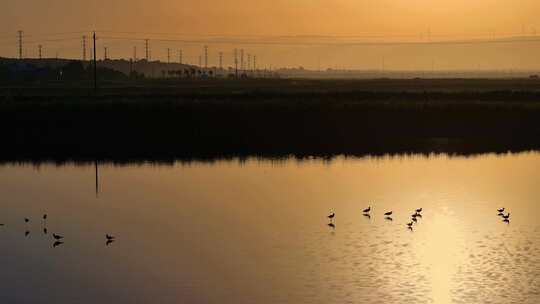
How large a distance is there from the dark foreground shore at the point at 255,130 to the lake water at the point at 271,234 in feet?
17.5

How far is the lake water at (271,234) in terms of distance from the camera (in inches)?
1004

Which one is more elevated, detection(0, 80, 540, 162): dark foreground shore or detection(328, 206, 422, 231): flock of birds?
detection(0, 80, 540, 162): dark foreground shore

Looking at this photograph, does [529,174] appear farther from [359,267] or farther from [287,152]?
[359,267]

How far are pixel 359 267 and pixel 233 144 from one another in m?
31.8

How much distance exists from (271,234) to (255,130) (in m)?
30.3

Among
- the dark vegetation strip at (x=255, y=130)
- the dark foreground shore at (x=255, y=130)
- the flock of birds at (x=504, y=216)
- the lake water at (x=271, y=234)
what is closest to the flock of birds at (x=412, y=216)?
the flock of birds at (x=504, y=216)

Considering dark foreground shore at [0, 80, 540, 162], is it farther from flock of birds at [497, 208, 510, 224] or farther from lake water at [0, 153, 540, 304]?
flock of birds at [497, 208, 510, 224]

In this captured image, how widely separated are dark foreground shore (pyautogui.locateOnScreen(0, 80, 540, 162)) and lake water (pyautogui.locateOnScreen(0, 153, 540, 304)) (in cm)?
534

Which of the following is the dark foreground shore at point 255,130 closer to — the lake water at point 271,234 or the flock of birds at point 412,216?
the lake water at point 271,234

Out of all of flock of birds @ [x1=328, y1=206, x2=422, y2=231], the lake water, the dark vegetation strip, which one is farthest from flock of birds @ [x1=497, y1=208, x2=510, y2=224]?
the dark vegetation strip

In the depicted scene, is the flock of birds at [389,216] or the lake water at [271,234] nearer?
the lake water at [271,234]

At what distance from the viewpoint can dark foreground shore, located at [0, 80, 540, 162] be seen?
56438 millimetres

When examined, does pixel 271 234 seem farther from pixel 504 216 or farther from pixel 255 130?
pixel 255 130

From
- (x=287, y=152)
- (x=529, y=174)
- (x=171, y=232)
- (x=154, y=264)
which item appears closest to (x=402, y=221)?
(x=171, y=232)
